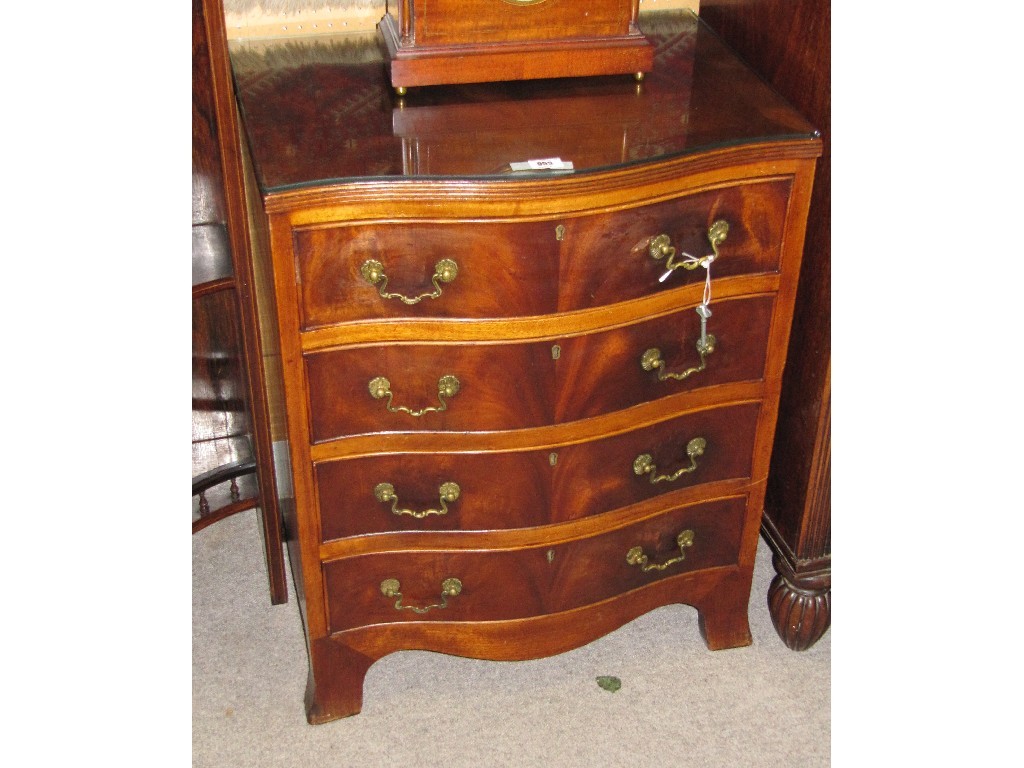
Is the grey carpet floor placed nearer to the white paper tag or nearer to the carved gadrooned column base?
the carved gadrooned column base

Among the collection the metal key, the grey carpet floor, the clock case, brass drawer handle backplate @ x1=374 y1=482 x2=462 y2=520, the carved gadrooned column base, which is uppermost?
the clock case

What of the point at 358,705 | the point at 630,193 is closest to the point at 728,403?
the point at 630,193

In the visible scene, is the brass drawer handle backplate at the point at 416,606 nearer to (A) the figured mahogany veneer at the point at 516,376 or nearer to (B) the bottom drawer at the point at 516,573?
(B) the bottom drawer at the point at 516,573

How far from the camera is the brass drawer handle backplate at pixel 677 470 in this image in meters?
1.82

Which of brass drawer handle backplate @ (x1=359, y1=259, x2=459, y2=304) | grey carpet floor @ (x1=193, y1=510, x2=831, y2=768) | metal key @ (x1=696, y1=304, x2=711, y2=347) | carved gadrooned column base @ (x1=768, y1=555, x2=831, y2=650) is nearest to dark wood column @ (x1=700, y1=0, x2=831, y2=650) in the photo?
carved gadrooned column base @ (x1=768, y1=555, x2=831, y2=650)

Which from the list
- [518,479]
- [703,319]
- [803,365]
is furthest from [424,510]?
[803,365]

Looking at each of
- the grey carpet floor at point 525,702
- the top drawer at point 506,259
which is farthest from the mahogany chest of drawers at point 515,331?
the grey carpet floor at point 525,702

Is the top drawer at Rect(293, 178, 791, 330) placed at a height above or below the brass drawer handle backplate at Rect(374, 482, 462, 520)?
above

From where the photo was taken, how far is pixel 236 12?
6.23 ft

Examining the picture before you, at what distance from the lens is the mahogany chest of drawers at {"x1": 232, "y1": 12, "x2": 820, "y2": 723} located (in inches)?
60.0

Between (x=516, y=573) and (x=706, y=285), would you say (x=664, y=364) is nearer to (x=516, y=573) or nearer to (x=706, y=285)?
(x=706, y=285)

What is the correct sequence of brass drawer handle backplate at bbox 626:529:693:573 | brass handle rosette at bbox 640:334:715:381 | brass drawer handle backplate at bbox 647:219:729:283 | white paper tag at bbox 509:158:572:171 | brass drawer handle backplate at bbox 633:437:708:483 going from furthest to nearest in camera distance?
1. brass drawer handle backplate at bbox 626:529:693:573
2. brass drawer handle backplate at bbox 633:437:708:483
3. brass handle rosette at bbox 640:334:715:381
4. brass drawer handle backplate at bbox 647:219:729:283
5. white paper tag at bbox 509:158:572:171

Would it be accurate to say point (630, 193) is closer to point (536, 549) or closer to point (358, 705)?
point (536, 549)

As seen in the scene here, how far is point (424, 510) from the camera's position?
178 cm
